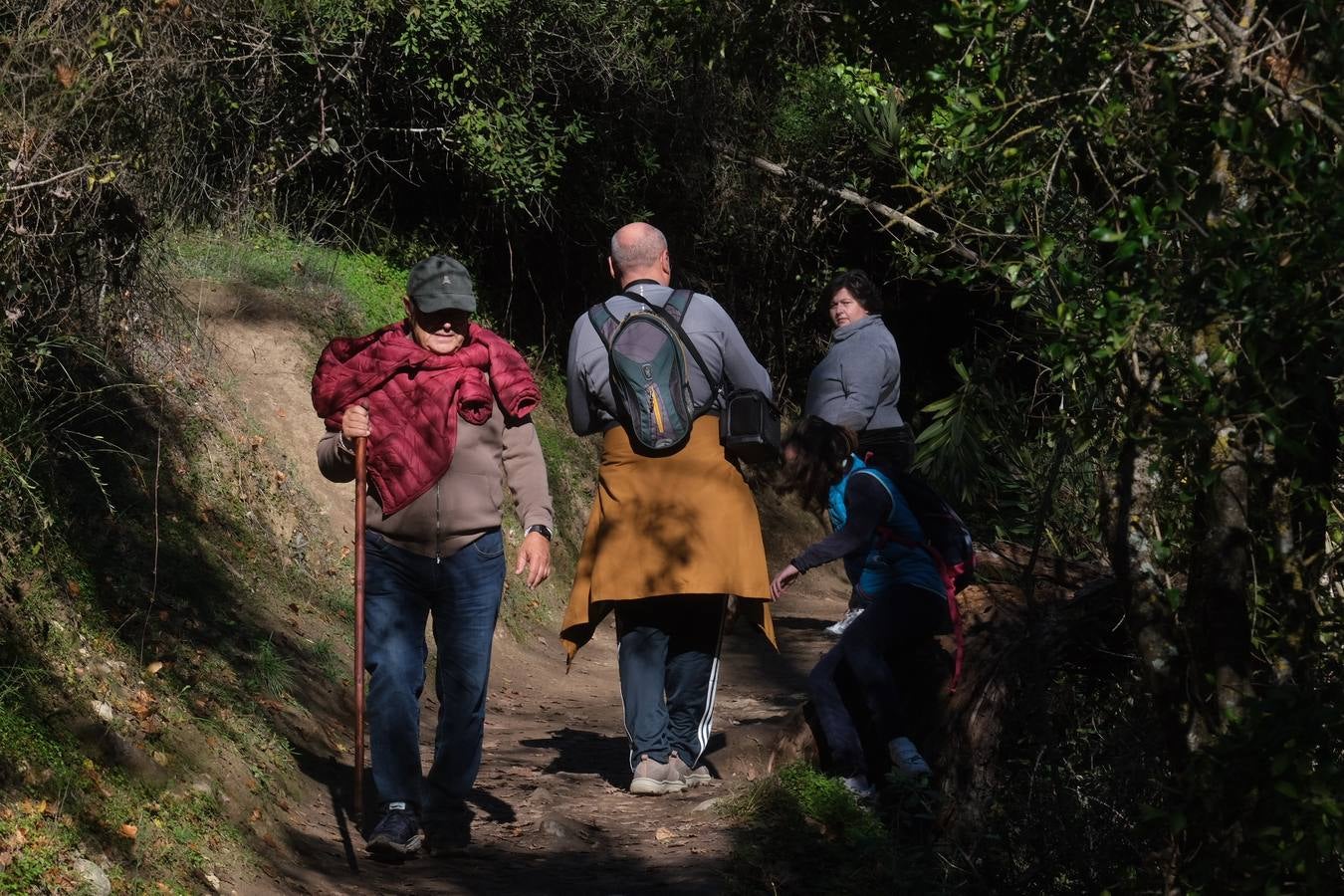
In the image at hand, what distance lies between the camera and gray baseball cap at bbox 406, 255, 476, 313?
17.7ft

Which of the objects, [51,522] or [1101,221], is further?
[51,522]

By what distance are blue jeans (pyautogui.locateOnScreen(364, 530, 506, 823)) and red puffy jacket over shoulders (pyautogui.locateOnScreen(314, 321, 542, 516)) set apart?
0.85 feet

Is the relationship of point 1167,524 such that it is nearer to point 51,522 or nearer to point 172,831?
point 172,831

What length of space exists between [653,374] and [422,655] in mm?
1422

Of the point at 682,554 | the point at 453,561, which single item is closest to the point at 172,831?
the point at 453,561

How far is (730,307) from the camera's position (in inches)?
744

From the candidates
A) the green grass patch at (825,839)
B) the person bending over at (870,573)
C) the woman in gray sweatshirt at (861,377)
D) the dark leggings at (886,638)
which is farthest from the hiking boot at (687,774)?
the woman in gray sweatshirt at (861,377)

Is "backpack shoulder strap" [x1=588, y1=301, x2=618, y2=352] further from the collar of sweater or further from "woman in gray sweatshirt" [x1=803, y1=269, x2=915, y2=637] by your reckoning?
the collar of sweater

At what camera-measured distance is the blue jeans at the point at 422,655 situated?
532 centimetres

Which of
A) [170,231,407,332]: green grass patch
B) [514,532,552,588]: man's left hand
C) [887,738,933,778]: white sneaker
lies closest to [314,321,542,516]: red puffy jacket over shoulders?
[514,532,552,588]: man's left hand

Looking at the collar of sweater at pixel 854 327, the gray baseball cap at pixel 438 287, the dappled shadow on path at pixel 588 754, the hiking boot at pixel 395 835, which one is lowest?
the dappled shadow on path at pixel 588 754

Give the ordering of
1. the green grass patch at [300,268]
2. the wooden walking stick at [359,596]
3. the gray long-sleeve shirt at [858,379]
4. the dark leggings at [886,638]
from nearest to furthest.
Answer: the wooden walking stick at [359,596], the dark leggings at [886,638], the gray long-sleeve shirt at [858,379], the green grass patch at [300,268]

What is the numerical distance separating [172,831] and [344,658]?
378 centimetres

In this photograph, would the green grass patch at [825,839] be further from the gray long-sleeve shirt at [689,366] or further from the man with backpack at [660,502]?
the gray long-sleeve shirt at [689,366]
